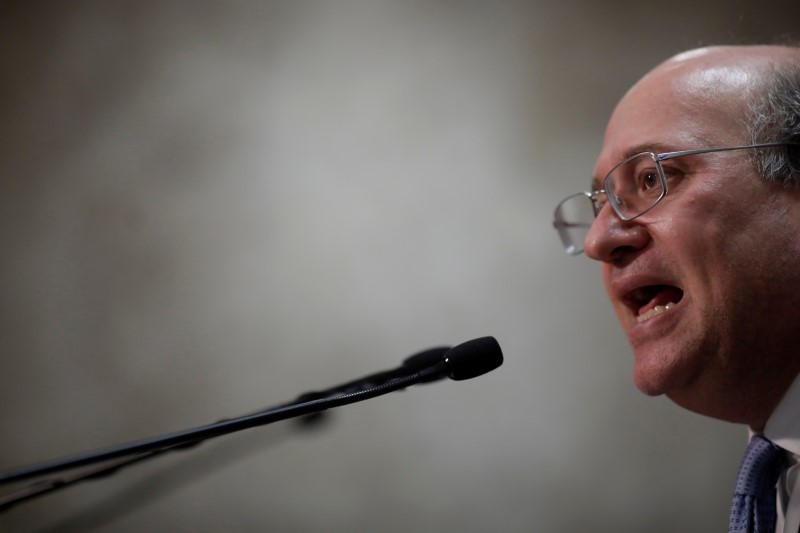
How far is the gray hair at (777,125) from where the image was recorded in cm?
86

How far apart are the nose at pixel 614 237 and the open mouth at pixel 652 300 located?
66mm

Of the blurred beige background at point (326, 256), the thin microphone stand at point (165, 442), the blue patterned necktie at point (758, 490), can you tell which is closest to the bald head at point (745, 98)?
the blue patterned necktie at point (758, 490)

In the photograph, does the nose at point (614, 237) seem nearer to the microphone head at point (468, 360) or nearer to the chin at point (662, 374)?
the chin at point (662, 374)

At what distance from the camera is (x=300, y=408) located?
641 millimetres

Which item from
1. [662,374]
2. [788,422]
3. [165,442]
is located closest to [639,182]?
[662,374]

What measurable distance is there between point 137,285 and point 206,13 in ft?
2.76

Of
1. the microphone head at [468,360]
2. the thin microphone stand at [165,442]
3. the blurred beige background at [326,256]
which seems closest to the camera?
the thin microphone stand at [165,442]

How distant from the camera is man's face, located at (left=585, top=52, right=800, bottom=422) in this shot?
0.84 meters

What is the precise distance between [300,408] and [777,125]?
2.54 feet

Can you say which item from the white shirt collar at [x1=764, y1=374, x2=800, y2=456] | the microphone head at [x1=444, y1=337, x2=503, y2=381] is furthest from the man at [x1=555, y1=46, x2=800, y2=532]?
the microphone head at [x1=444, y1=337, x2=503, y2=381]

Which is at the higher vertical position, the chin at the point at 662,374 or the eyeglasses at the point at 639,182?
→ the eyeglasses at the point at 639,182

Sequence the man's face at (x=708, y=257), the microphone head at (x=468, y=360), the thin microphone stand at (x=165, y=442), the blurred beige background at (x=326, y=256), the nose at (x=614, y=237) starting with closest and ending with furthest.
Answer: the thin microphone stand at (x=165, y=442) < the microphone head at (x=468, y=360) < the man's face at (x=708, y=257) < the nose at (x=614, y=237) < the blurred beige background at (x=326, y=256)

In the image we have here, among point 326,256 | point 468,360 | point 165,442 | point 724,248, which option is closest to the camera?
point 165,442

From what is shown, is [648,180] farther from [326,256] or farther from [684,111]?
[326,256]
